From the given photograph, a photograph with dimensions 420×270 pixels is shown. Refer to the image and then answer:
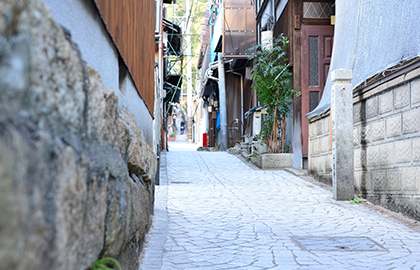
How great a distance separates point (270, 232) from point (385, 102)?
2674mm

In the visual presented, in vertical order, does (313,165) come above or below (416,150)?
below

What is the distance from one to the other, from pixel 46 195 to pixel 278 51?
36.3 feet

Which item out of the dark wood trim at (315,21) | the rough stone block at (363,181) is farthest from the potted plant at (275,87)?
the rough stone block at (363,181)

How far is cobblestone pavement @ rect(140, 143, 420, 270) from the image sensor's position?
352 cm

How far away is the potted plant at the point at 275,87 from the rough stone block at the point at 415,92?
6060 mm

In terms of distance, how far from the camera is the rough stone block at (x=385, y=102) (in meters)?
5.74

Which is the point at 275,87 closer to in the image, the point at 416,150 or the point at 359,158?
the point at 359,158

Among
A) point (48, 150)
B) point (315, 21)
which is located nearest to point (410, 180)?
point (48, 150)

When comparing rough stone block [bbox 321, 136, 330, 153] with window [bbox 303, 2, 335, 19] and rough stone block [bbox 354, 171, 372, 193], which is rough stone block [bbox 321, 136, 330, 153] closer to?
rough stone block [bbox 354, 171, 372, 193]

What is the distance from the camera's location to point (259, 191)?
8016 millimetres

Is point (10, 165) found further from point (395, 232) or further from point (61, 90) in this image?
point (395, 232)

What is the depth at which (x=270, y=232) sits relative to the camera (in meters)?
4.62

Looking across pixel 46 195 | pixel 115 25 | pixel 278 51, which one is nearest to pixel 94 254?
pixel 46 195

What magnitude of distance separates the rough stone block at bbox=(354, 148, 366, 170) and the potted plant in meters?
4.55
